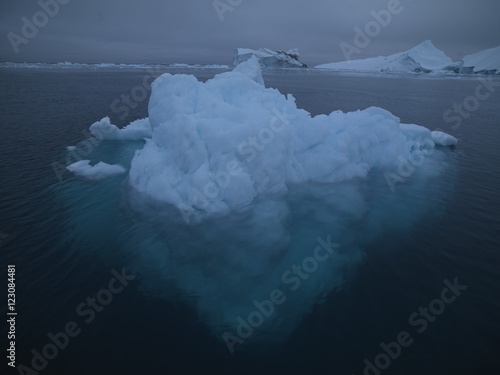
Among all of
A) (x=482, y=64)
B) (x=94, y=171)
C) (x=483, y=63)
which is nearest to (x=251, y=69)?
(x=94, y=171)

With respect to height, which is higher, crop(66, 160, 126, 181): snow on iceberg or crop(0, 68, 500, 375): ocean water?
crop(66, 160, 126, 181): snow on iceberg

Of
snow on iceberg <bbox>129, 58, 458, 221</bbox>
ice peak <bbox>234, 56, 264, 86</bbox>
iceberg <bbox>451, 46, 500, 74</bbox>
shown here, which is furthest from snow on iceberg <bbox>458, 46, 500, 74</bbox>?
ice peak <bbox>234, 56, 264, 86</bbox>

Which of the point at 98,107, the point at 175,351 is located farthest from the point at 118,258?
the point at 98,107

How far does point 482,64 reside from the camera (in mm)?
142750

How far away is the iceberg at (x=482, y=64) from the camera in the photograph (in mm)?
135125

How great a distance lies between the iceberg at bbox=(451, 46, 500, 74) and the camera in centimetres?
13512

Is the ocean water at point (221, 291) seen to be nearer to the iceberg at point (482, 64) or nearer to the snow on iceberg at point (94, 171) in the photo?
the snow on iceberg at point (94, 171)

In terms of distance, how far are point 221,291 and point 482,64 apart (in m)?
194

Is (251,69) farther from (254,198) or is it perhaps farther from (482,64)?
(482,64)

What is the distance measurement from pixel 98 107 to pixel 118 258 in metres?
31.9

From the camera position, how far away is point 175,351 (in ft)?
20.5

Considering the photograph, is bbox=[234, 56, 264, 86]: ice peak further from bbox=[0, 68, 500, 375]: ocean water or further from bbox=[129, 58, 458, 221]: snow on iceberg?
bbox=[0, 68, 500, 375]: ocean water

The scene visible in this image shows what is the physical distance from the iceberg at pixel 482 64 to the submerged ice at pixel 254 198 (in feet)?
553

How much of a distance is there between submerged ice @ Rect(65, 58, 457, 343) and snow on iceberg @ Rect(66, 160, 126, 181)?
232cm
